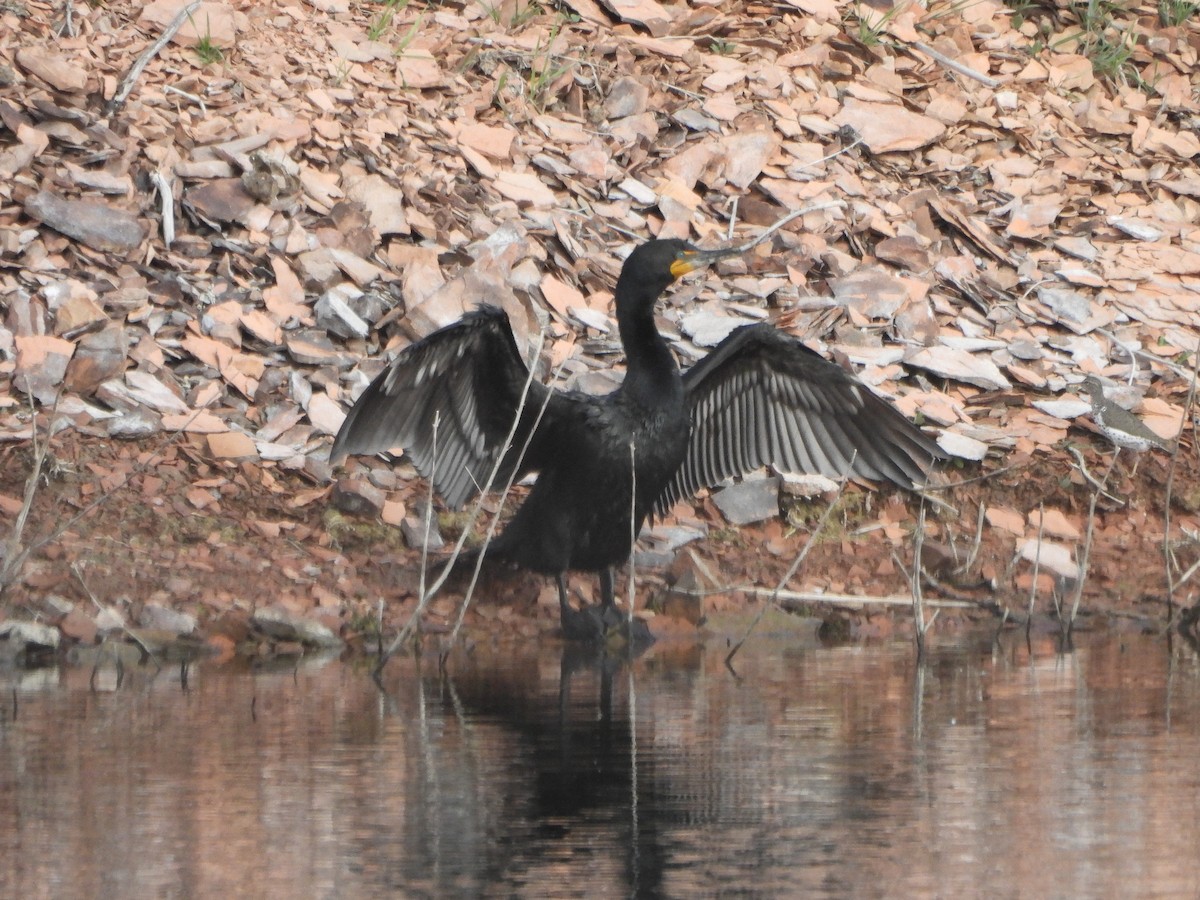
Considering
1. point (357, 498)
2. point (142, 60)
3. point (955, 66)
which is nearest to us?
point (357, 498)

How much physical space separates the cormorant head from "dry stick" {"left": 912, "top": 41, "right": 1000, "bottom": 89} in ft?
19.0

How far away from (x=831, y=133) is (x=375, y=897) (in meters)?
9.24

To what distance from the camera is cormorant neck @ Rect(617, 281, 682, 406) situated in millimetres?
8211

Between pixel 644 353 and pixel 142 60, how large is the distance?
4.72 metres

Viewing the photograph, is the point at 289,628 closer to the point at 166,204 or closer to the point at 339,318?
the point at 339,318

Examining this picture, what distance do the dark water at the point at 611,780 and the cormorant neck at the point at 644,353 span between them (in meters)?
1.17

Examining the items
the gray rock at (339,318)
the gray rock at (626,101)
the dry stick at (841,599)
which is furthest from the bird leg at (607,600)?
the gray rock at (626,101)

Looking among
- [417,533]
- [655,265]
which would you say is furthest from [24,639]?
[655,265]

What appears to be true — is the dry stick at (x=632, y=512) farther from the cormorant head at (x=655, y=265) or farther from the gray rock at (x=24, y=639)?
the gray rock at (x=24, y=639)

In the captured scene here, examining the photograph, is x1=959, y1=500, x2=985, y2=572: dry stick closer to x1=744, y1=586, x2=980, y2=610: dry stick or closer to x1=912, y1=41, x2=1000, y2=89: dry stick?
x1=744, y1=586, x2=980, y2=610: dry stick

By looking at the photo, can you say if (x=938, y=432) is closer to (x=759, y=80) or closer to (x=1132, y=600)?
(x=1132, y=600)

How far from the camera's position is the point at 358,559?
8898 mm

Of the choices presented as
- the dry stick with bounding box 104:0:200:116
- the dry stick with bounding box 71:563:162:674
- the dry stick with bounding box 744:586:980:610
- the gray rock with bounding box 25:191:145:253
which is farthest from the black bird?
the dry stick with bounding box 104:0:200:116

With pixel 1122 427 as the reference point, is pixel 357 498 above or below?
below
